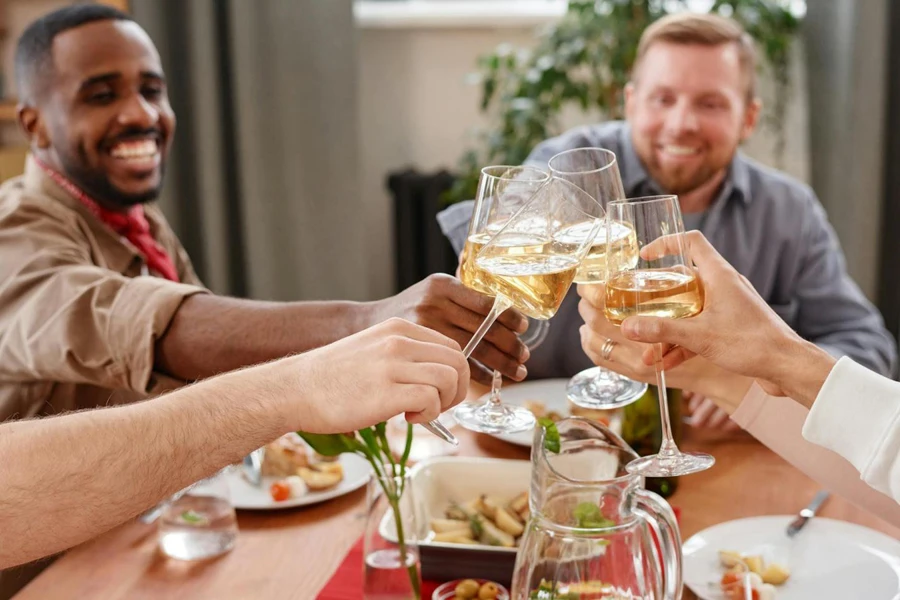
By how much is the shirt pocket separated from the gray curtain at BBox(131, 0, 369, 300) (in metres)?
1.53

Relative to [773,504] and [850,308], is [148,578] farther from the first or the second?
[850,308]

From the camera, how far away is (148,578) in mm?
1291

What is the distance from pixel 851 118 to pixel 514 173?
2366 millimetres

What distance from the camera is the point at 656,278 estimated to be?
1.02m

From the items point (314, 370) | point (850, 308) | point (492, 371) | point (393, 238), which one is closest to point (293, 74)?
point (393, 238)

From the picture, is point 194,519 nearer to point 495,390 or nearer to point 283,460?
point 283,460

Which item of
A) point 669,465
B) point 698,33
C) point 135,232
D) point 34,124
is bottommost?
point 669,465

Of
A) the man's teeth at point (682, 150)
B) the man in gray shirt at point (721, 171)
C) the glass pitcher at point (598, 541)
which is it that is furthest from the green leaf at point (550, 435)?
the man's teeth at point (682, 150)

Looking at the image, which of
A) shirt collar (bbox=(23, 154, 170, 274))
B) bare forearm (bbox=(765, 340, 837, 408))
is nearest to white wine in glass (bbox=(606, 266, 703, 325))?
bare forearm (bbox=(765, 340, 837, 408))

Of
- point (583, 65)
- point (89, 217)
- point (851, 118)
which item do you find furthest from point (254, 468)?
point (851, 118)

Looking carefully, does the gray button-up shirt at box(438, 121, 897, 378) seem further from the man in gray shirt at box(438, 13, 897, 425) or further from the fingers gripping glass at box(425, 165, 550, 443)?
the fingers gripping glass at box(425, 165, 550, 443)

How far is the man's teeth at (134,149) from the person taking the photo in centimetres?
197

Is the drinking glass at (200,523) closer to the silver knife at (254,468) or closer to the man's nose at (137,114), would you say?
the silver knife at (254,468)

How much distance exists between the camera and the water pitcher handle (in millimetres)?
1008
